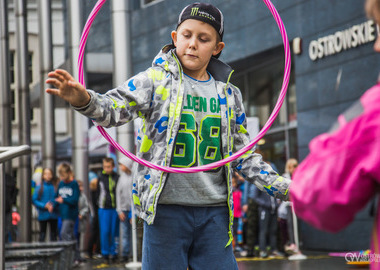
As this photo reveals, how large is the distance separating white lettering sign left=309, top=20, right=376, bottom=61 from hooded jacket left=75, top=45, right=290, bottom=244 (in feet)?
34.2

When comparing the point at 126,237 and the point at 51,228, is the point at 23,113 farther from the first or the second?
the point at 126,237

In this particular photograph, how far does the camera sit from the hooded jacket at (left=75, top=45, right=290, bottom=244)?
3.49m

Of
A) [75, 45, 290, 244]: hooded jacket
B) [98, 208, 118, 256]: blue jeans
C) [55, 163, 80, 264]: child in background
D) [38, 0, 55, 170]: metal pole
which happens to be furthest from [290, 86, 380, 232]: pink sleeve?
[38, 0, 55, 170]: metal pole

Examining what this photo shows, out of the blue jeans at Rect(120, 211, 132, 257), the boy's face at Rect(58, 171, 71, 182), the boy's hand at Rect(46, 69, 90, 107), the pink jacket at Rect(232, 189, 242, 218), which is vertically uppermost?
the boy's hand at Rect(46, 69, 90, 107)

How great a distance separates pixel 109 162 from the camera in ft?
42.6

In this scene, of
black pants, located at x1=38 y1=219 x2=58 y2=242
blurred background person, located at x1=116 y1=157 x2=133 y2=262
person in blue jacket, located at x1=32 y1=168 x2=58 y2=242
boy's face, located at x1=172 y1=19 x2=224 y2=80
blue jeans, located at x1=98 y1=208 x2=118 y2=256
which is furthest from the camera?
black pants, located at x1=38 y1=219 x2=58 y2=242

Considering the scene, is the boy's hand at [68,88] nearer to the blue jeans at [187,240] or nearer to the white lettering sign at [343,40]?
the blue jeans at [187,240]

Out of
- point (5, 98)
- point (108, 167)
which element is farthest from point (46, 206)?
point (5, 98)

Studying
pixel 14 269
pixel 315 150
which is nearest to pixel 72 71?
Answer: pixel 14 269

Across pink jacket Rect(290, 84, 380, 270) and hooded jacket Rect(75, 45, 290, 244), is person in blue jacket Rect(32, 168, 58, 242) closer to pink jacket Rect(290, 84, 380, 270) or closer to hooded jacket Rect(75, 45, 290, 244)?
hooded jacket Rect(75, 45, 290, 244)

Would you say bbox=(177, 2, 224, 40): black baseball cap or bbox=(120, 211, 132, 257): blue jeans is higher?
bbox=(177, 2, 224, 40): black baseball cap

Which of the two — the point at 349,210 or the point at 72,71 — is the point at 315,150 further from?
the point at 72,71

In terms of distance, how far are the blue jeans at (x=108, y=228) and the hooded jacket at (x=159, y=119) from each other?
378 inches

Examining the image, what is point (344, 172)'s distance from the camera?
1.80 meters
